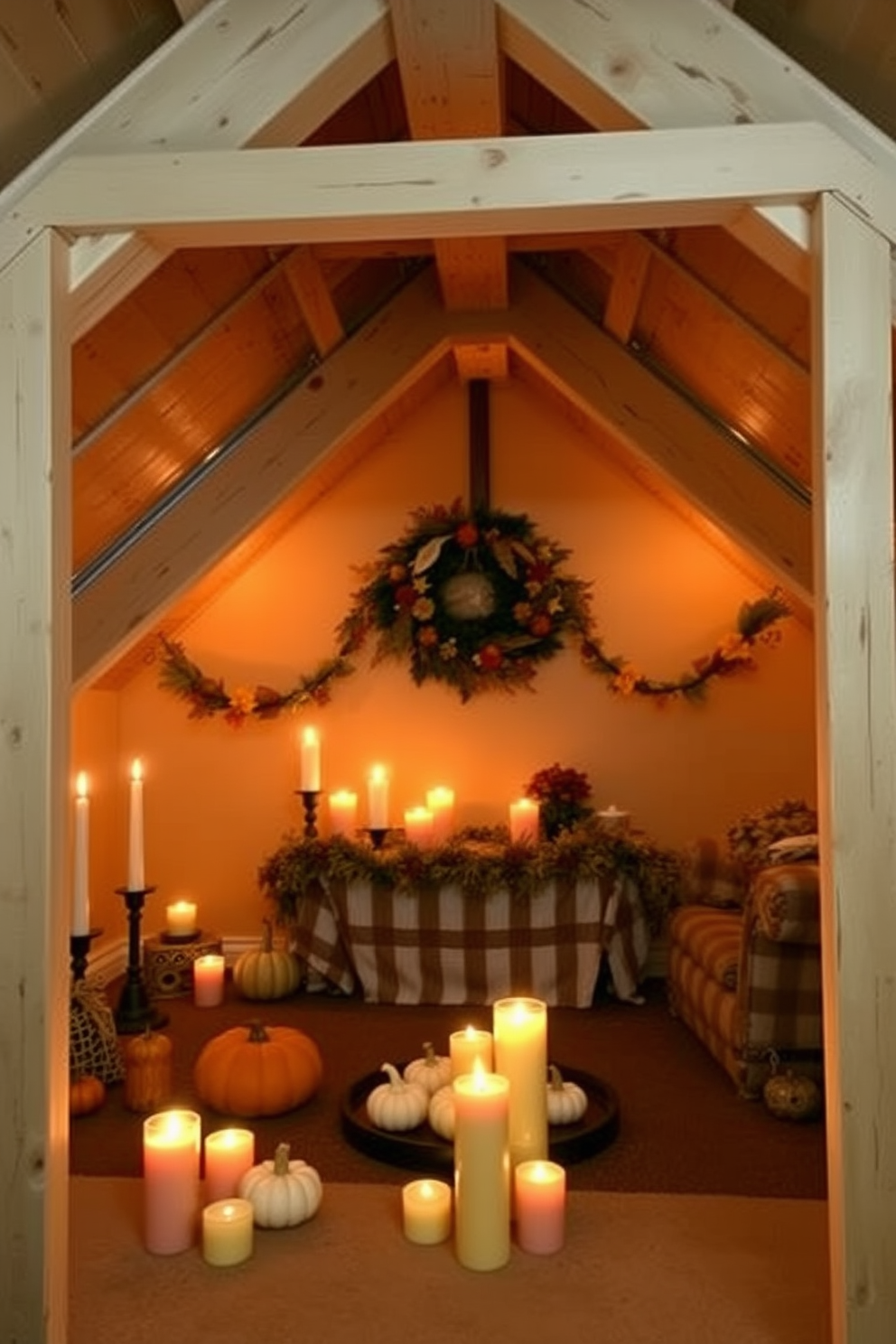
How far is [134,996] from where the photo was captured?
10.4 ft

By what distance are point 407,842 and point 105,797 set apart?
1.30 metres

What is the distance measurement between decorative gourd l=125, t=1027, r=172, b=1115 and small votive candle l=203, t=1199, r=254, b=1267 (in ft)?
2.61

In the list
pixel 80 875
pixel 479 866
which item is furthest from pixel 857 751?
pixel 479 866

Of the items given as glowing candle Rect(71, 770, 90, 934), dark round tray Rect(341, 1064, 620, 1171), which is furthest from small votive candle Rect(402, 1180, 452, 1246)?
glowing candle Rect(71, 770, 90, 934)

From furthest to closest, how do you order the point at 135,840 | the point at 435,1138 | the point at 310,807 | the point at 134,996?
the point at 310,807, the point at 134,996, the point at 135,840, the point at 435,1138

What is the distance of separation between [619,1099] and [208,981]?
157 centimetres

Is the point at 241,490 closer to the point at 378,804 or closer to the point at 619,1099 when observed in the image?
the point at 378,804

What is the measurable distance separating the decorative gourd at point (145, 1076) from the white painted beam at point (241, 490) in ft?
3.49

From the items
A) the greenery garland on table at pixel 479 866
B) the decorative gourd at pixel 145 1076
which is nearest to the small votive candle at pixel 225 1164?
the decorative gourd at pixel 145 1076

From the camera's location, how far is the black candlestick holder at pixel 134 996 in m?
3.05

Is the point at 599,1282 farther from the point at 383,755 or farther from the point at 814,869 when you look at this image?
the point at 383,755

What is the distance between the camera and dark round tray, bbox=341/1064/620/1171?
218cm

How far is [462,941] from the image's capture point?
138 inches

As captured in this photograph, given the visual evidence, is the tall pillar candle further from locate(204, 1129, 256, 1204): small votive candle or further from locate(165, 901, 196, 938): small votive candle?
locate(165, 901, 196, 938): small votive candle
